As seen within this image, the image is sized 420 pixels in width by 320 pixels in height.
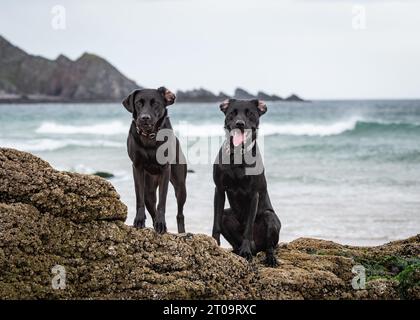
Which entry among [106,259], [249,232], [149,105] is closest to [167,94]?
[149,105]

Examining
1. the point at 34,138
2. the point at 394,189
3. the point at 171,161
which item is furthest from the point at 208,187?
the point at 34,138

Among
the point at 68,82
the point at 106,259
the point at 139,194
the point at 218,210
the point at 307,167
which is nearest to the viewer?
the point at 106,259

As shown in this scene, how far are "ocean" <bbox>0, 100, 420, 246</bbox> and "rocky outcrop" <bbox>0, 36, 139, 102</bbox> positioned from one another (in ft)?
153

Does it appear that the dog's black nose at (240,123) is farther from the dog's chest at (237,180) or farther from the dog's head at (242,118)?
the dog's chest at (237,180)

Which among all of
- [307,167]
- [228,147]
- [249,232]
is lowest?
[307,167]

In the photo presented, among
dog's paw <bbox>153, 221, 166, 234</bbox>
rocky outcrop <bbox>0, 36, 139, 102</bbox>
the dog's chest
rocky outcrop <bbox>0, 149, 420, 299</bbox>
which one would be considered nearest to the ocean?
the dog's chest

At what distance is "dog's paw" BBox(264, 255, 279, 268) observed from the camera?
6.27 meters

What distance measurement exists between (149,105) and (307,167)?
765 inches

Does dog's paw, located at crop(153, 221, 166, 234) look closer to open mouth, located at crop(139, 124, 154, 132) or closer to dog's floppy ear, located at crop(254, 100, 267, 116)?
open mouth, located at crop(139, 124, 154, 132)

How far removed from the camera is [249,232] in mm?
6488

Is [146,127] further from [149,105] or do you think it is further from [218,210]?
[218,210]

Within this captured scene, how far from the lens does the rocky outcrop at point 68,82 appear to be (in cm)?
9886

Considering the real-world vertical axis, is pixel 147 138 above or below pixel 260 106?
below
